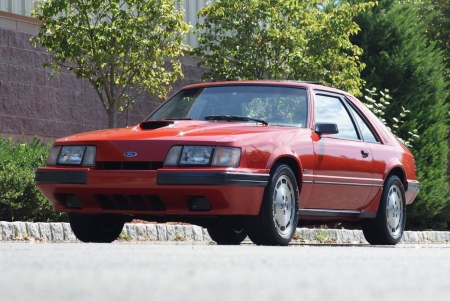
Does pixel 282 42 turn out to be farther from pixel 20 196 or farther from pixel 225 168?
pixel 225 168

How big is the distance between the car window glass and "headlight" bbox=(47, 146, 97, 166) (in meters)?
3.10

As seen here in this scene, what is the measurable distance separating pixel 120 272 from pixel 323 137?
5.17 metres

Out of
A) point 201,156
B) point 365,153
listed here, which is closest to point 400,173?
point 365,153

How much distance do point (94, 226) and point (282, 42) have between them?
8.65 meters

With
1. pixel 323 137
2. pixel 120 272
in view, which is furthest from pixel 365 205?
pixel 120 272

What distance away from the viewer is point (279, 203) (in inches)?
395

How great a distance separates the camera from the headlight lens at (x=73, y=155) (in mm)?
9922

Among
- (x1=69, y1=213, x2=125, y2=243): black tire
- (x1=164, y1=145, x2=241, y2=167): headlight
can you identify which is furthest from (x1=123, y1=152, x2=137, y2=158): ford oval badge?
(x1=69, y1=213, x2=125, y2=243): black tire

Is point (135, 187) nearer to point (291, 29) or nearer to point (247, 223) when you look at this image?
point (247, 223)

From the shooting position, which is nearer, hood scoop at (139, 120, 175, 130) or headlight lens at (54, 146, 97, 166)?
headlight lens at (54, 146, 97, 166)

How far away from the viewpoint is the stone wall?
57.4 ft

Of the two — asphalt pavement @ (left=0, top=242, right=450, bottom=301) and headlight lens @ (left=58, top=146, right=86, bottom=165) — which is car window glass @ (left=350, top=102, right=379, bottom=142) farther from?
asphalt pavement @ (left=0, top=242, right=450, bottom=301)

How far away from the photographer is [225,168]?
954 centimetres

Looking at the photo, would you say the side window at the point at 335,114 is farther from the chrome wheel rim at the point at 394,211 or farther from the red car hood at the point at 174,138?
the red car hood at the point at 174,138
